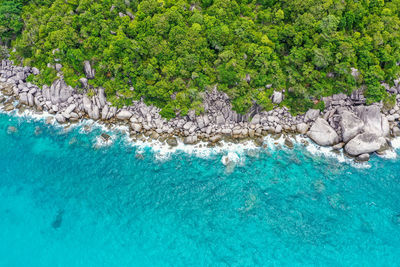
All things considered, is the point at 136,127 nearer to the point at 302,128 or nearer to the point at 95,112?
the point at 95,112

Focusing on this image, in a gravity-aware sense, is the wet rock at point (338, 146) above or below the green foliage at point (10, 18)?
below

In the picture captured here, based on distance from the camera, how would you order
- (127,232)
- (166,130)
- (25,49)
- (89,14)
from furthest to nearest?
(25,49) < (89,14) < (166,130) < (127,232)

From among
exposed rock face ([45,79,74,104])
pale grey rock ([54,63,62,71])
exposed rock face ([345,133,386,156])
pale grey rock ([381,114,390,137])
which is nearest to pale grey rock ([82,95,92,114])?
exposed rock face ([45,79,74,104])

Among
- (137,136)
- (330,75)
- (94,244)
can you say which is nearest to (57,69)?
(137,136)

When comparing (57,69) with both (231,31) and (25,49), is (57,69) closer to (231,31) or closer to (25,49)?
(25,49)

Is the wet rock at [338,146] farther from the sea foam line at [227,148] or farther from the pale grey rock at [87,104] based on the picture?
the pale grey rock at [87,104]

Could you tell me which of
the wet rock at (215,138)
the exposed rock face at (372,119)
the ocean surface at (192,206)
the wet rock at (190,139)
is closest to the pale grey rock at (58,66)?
the ocean surface at (192,206)
